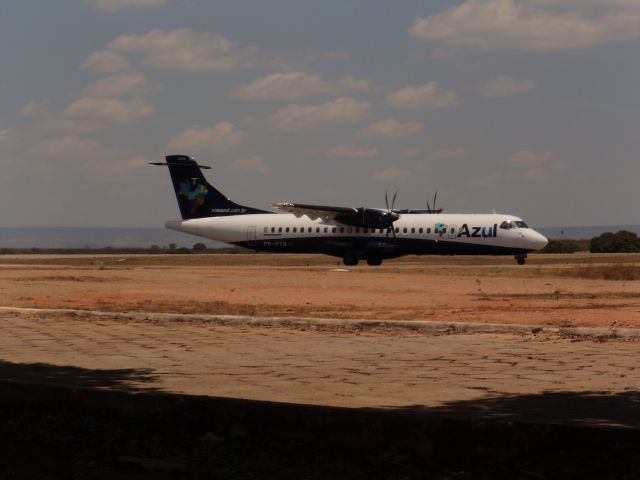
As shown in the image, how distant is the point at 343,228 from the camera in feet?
187

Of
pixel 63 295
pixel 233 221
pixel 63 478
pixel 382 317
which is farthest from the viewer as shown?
pixel 233 221

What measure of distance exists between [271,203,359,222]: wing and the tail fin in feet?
15.8

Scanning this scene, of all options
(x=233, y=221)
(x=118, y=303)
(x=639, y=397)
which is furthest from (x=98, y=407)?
(x=233, y=221)

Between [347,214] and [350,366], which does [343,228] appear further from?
[350,366]

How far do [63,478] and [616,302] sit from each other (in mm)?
17025

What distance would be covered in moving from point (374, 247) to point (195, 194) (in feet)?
43.4

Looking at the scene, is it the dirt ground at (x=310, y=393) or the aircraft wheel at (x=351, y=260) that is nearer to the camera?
the dirt ground at (x=310, y=393)

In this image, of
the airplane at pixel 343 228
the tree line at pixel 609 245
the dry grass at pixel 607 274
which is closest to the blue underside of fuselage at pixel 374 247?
the airplane at pixel 343 228

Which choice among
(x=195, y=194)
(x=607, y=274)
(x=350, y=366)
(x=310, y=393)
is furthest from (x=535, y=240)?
(x=310, y=393)

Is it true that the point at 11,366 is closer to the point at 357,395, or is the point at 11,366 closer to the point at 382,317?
the point at 357,395

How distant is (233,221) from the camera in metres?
60.6

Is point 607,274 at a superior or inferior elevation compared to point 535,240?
inferior

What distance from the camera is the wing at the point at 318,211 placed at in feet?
183

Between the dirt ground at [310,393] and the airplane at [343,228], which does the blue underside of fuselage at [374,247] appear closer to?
the airplane at [343,228]
